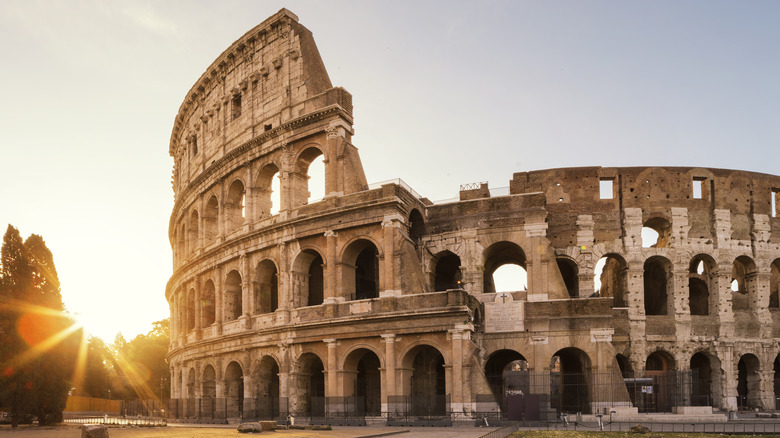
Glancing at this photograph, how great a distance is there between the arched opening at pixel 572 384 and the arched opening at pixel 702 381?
542cm

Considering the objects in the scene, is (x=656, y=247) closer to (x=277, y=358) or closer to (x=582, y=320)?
(x=582, y=320)

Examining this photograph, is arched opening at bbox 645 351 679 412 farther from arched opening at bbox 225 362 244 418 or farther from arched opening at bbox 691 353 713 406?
arched opening at bbox 225 362 244 418

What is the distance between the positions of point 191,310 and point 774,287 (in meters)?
28.5

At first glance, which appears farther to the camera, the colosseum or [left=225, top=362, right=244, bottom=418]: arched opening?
[left=225, top=362, right=244, bottom=418]: arched opening

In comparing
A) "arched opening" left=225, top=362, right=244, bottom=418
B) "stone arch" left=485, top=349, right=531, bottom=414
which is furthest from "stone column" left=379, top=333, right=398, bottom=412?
"arched opening" left=225, top=362, right=244, bottom=418

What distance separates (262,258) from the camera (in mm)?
28250

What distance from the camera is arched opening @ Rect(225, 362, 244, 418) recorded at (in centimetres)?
2897

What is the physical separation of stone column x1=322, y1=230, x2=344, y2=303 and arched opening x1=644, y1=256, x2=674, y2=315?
14532 mm

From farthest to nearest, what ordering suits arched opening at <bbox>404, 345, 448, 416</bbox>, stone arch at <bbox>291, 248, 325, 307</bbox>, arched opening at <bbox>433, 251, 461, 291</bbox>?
arched opening at <bbox>433, 251, 461, 291</bbox>, stone arch at <bbox>291, 248, 325, 307</bbox>, arched opening at <bbox>404, 345, 448, 416</bbox>

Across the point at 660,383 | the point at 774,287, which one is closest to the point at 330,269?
the point at 660,383

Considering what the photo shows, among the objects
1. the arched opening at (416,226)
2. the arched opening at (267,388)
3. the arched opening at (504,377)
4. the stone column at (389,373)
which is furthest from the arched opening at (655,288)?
the arched opening at (267,388)

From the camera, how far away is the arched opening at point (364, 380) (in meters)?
24.9

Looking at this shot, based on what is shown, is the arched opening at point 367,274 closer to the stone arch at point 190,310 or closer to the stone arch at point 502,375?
the stone arch at point 502,375

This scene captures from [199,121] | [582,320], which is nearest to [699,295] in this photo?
[582,320]
